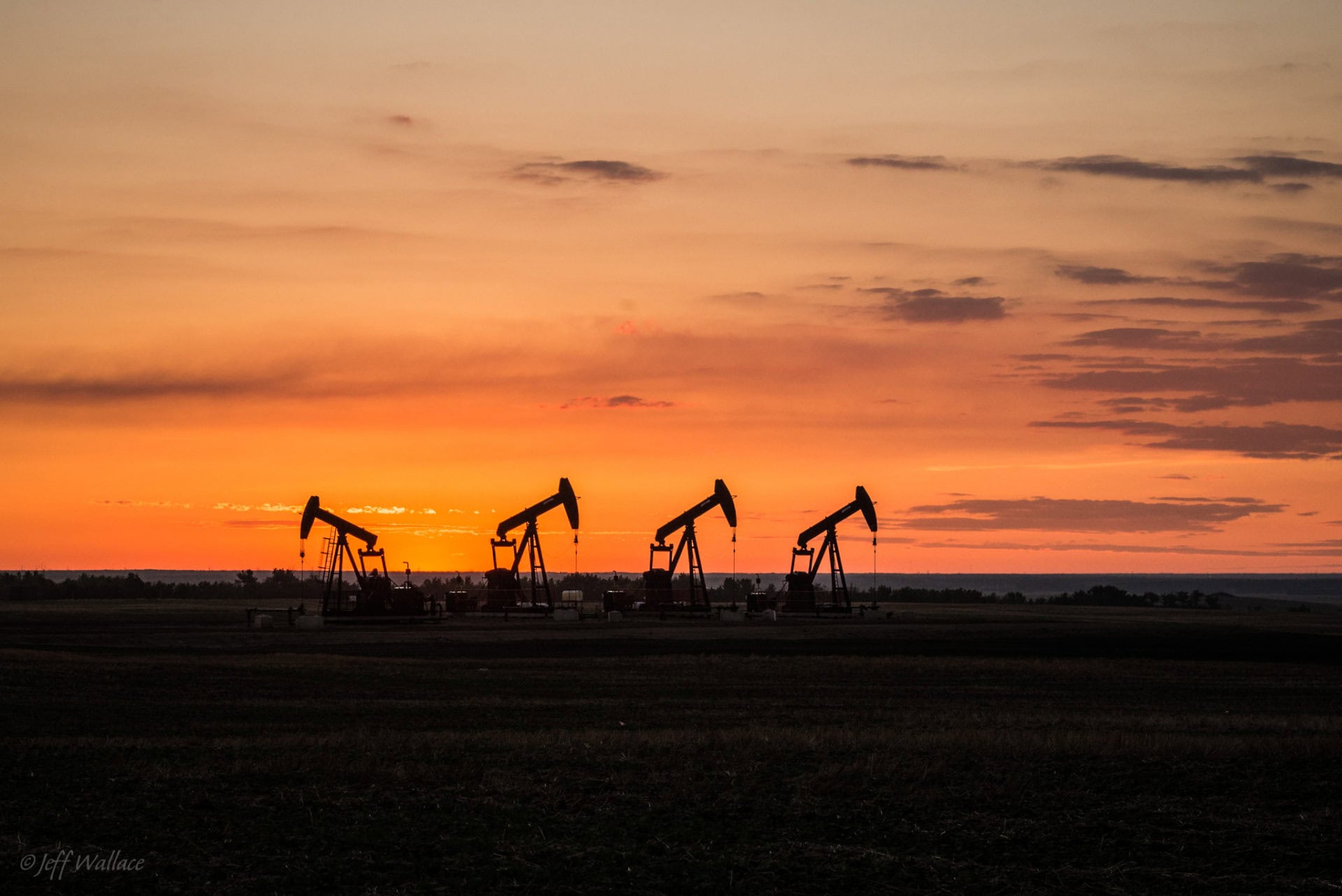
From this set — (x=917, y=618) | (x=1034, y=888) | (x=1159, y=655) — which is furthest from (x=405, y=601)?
(x=1034, y=888)

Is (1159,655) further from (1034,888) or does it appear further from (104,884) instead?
(104,884)

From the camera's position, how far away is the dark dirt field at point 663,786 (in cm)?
1428

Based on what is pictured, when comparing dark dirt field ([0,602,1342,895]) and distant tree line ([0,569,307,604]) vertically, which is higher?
distant tree line ([0,569,307,604])

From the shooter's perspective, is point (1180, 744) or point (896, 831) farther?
point (1180, 744)

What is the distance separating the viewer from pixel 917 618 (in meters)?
88.9

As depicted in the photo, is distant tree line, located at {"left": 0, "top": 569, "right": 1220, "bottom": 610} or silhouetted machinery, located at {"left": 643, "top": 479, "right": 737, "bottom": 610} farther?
distant tree line, located at {"left": 0, "top": 569, "right": 1220, "bottom": 610}

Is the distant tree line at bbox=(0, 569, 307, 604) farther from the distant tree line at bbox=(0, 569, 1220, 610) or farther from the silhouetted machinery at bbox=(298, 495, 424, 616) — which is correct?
the silhouetted machinery at bbox=(298, 495, 424, 616)

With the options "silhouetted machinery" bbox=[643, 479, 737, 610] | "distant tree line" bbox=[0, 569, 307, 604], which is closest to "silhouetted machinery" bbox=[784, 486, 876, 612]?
"silhouetted machinery" bbox=[643, 479, 737, 610]

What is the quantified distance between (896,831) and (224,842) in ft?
23.1

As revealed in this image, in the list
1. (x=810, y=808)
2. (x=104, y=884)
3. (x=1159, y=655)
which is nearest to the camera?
(x=104, y=884)

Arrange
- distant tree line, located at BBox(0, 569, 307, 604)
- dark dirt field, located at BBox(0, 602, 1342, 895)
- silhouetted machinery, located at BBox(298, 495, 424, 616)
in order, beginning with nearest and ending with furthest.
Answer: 1. dark dirt field, located at BBox(0, 602, 1342, 895)
2. silhouetted machinery, located at BBox(298, 495, 424, 616)
3. distant tree line, located at BBox(0, 569, 307, 604)

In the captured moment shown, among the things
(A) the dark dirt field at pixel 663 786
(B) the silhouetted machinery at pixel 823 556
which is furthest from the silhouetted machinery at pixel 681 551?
(A) the dark dirt field at pixel 663 786

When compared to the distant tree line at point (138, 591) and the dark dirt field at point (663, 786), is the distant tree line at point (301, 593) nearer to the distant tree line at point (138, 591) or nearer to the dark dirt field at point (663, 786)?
the distant tree line at point (138, 591)

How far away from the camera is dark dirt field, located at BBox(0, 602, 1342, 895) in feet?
46.9
